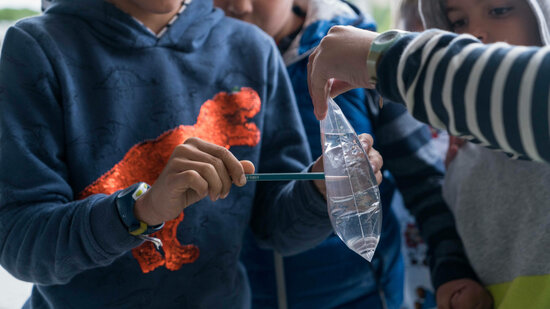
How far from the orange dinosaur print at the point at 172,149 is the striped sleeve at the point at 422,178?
0.24 m

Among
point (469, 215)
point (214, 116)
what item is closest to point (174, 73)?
point (214, 116)

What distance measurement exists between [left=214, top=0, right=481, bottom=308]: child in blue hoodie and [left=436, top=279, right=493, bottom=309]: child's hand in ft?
0.14

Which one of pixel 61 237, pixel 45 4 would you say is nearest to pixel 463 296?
pixel 61 237

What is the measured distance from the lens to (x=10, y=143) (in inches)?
25.3

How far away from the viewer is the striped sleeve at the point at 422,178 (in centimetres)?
89

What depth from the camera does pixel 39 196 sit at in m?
0.65

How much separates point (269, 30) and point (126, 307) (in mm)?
571

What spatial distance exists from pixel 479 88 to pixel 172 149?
1.50ft

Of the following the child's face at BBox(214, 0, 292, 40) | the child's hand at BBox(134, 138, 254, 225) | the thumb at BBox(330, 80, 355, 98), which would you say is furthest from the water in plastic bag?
the child's face at BBox(214, 0, 292, 40)

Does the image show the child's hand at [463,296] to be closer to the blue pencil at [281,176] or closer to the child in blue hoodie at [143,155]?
the child in blue hoodie at [143,155]

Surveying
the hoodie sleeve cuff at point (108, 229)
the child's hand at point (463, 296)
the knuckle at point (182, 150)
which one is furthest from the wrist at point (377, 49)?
the child's hand at point (463, 296)

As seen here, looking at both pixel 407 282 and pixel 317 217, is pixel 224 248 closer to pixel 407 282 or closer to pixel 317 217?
pixel 317 217

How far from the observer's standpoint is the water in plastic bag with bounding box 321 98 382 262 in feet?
2.06

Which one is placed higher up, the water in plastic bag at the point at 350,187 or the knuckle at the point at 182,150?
the knuckle at the point at 182,150
